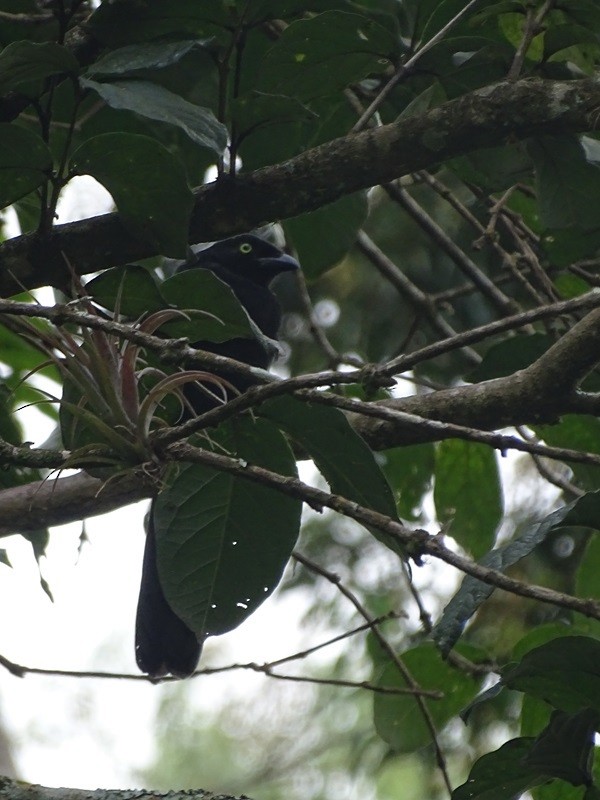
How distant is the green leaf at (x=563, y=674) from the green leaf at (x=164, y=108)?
3.48 feet

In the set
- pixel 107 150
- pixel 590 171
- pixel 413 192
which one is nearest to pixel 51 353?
pixel 107 150

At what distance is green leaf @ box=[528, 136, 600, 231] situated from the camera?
2.35 metres

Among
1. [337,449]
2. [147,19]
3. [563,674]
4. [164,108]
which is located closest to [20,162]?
[164,108]

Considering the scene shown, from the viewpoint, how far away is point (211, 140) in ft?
6.55

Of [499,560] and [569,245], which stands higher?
[569,245]

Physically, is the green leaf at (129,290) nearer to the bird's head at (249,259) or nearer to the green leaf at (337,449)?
the green leaf at (337,449)

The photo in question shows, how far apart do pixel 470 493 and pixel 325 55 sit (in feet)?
4.22

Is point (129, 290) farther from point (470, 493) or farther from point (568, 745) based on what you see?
point (470, 493)

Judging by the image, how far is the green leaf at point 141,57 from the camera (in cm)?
204

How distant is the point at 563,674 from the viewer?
6.08 feet

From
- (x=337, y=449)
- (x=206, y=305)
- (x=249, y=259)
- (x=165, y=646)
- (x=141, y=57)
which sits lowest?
(x=165, y=646)

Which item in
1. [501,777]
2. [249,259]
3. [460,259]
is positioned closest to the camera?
[501,777]

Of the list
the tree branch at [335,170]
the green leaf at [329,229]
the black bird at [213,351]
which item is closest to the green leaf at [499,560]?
the black bird at [213,351]

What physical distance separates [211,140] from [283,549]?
2.64 feet
